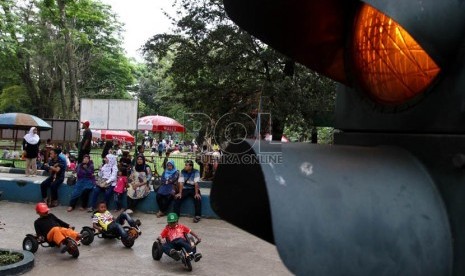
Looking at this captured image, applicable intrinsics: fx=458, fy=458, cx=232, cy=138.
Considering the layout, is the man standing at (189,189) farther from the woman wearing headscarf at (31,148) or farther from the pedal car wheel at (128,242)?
the woman wearing headscarf at (31,148)

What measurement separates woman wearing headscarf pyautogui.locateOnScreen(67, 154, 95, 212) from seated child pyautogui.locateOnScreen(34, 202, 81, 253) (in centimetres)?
424

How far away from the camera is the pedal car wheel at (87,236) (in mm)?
8734

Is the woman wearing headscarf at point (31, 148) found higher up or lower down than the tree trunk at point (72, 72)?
lower down

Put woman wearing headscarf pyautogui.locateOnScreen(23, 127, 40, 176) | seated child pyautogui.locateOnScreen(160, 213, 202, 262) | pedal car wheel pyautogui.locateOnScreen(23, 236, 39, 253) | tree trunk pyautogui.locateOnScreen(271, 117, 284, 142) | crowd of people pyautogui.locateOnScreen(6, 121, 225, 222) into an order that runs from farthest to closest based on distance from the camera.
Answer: woman wearing headscarf pyautogui.locateOnScreen(23, 127, 40, 176) → tree trunk pyautogui.locateOnScreen(271, 117, 284, 142) → crowd of people pyautogui.locateOnScreen(6, 121, 225, 222) → pedal car wheel pyautogui.locateOnScreen(23, 236, 39, 253) → seated child pyautogui.locateOnScreen(160, 213, 202, 262)

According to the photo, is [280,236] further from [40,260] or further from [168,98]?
[168,98]

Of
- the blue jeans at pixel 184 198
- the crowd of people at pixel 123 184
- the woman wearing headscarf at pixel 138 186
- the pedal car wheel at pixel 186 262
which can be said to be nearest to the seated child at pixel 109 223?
the pedal car wheel at pixel 186 262

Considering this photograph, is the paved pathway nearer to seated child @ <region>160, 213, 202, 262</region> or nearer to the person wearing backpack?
seated child @ <region>160, 213, 202, 262</region>

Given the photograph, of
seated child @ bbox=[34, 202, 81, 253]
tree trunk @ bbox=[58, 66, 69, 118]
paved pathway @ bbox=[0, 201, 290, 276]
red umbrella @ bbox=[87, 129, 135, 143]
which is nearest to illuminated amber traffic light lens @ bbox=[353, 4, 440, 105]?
paved pathway @ bbox=[0, 201, 290, 276]

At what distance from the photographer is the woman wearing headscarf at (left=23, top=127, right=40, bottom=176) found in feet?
50.0

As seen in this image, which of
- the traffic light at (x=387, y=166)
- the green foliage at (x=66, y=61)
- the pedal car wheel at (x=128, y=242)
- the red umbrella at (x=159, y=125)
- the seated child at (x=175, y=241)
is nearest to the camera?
the traffic light at (x=387, y=166)

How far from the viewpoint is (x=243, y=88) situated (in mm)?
14289

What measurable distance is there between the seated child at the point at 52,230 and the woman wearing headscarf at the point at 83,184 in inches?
167

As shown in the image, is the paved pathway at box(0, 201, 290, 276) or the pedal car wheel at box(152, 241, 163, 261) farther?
the pedal car wheel at box(152, 241, 163, 261)

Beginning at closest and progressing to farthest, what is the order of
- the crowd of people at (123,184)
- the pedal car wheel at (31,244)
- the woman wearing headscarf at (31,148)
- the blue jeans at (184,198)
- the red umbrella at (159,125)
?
the pedal car wheel at (31,244) < the blue jeans at (184,198) < the crowd of people at (123,184) < the woman wearing headscarf at (31,148) < the red umbrella at (159,125)
